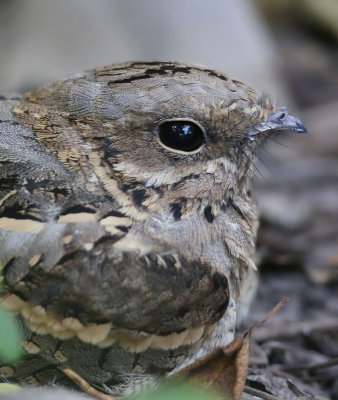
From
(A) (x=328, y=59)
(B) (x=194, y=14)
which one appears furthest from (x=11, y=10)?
(A) (x=328, y=59)

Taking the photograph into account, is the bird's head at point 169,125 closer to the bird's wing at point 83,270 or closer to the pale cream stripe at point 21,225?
the bird's wing at point 83,270

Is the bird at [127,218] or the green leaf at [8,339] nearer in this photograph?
the green leaf at [8,339]

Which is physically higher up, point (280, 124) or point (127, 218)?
point (280, 124)

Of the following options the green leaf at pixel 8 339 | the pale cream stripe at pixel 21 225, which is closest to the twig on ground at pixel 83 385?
the pale cream stripe at pixel 21 225

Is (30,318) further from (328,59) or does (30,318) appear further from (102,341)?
(328,59)

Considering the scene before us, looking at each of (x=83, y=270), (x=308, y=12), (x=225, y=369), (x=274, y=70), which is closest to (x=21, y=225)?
(x=83, y=270)

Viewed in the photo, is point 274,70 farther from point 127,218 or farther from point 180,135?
point 127,218
